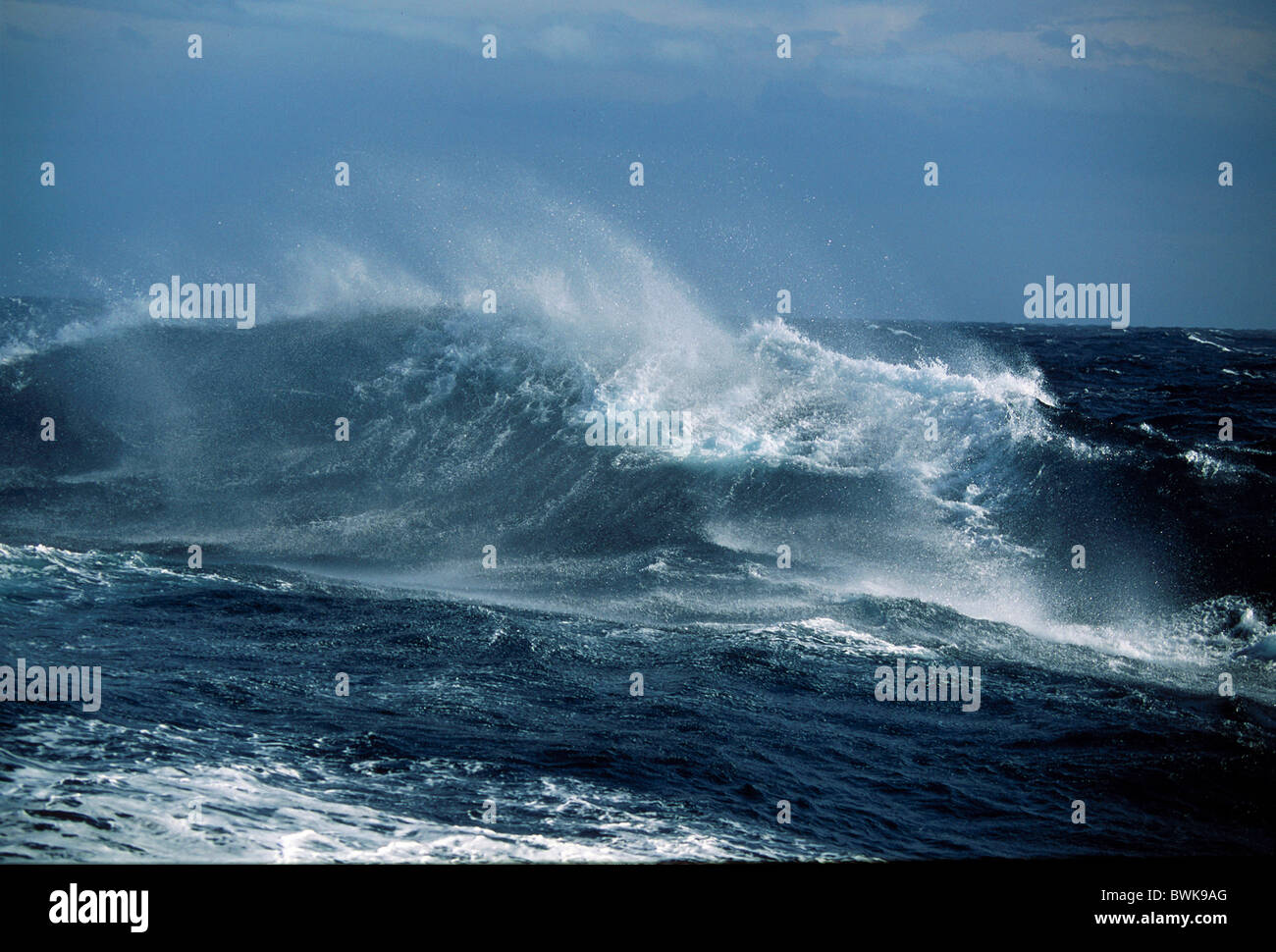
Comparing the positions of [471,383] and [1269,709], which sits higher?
[471,383]

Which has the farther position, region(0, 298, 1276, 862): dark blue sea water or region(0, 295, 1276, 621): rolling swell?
region(0, 295, 1276, 621): rolling swell

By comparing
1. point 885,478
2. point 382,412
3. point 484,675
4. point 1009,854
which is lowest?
point 1009,854

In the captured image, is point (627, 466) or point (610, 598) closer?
point (610, 598)

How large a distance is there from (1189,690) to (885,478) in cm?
800

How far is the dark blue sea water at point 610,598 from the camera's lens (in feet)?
26.9

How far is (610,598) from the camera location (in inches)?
587

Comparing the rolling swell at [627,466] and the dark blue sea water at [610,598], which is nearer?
the dark blue sea water at [610,598]

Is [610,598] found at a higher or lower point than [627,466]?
lower

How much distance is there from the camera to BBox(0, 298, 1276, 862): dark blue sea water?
820 cm
